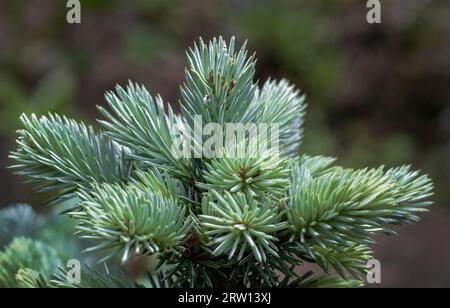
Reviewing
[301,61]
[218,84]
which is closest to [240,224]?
[218,84]

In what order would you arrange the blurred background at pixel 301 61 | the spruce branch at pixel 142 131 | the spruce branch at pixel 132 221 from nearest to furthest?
1. the spruce branch at pixel 132 221
2. the spruce branch at pixel 142 131
3. the blurred background at pixel 301 61

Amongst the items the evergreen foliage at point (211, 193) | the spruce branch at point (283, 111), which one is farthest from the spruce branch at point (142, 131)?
the spruce branch at point (283, 111)

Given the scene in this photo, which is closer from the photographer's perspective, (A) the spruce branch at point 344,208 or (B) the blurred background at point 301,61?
(A) the spruce branch at point 344,208

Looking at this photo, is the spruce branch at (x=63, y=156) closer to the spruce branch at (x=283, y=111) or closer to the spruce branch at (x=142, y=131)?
the spruce branch at (x=142, y=131)

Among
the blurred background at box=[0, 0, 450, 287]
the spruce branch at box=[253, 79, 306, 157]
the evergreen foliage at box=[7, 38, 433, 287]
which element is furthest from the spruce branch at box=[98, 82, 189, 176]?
the blurred background at box=[0, 0, 450, 287]

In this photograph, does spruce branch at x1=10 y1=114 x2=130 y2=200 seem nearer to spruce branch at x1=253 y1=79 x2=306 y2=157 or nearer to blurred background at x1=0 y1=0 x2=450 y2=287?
spruce branch at x1=253 y1=79 x2=306 y2=157

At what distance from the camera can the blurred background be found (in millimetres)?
3398

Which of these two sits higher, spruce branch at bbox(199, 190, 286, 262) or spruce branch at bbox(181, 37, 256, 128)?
spruce branch at bbox(181, 37, 256, 128)

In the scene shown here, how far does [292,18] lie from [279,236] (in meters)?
3.25

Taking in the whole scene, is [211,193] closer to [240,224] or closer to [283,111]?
[240,224]

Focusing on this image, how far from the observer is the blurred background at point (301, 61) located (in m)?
3.40

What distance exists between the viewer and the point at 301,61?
3652 millimetres

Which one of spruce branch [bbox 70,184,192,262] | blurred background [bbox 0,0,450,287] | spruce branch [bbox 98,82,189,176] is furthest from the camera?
blurred background [bbox 0,0,450,287]

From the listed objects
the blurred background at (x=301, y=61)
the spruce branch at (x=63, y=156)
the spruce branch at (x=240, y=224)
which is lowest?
the spruce branch at (x=240, y=224)
